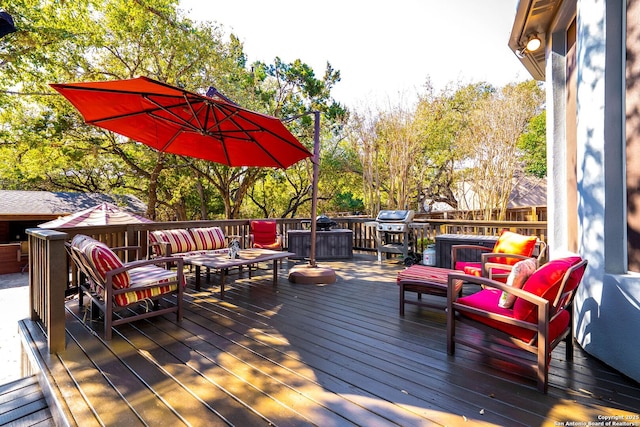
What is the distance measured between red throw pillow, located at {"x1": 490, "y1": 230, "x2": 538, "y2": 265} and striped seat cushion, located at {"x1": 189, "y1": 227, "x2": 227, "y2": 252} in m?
4.30

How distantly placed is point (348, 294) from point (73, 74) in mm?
11311

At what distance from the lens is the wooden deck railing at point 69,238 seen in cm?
249

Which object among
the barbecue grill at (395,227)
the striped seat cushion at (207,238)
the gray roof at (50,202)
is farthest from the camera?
the gray roof at (50,202)

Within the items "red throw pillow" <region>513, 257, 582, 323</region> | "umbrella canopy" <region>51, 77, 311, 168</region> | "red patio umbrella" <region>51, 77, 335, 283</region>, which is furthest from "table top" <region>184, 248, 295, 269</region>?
"red throw pillow" <region>513, 257, 582, 323</region>

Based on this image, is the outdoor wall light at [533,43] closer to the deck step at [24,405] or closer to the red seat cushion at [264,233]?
the red seat cushion at [264,233]

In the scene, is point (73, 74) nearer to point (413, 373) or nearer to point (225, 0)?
point (225, 0)

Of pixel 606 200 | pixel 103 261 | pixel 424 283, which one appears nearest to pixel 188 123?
pixel 103 261

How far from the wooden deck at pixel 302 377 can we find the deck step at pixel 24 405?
0.14 metres

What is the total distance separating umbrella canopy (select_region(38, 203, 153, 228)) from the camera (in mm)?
4123

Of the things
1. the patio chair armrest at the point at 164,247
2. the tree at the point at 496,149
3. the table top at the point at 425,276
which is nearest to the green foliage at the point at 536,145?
the tree at the point at 496,149

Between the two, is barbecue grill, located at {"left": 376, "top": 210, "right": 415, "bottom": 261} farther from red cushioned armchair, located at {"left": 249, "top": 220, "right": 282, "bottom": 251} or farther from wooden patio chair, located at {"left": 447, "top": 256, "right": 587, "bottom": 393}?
wooden patio chair, located at {"left": 447, "top": 256, "right": 587, "bottom": 393}

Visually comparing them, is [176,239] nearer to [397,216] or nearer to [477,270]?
[397,216]

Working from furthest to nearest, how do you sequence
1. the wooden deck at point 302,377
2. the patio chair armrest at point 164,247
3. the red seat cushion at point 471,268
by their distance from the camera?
the patio chair armrest at point 164,247, the red seat cushion at point 471,268, the wooden deck at point 302,377

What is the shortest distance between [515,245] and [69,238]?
5.53m
